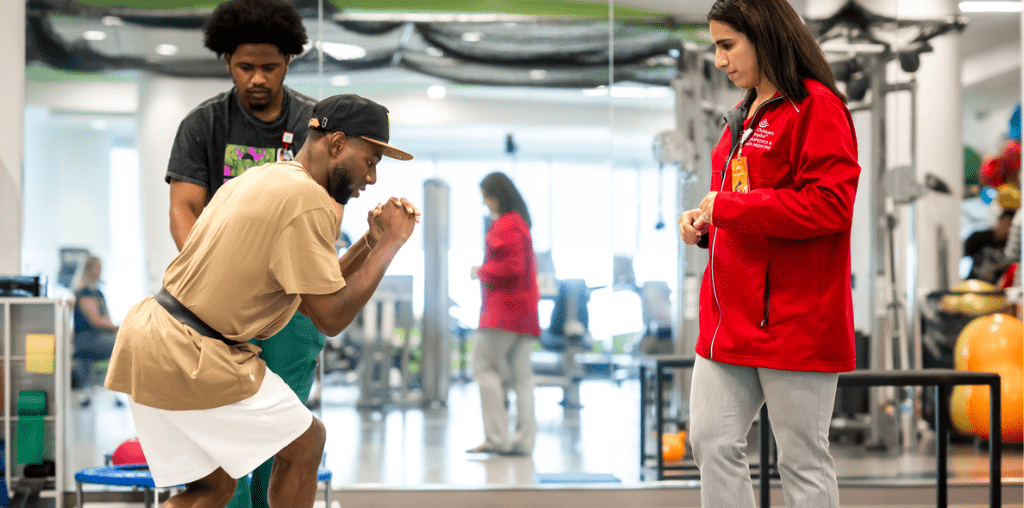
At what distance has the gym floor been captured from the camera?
399 cm

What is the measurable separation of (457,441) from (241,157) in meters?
2.24

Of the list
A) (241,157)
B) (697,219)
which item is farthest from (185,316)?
(697,219)

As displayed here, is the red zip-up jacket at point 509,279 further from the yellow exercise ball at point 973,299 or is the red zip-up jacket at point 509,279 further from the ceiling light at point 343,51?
the yellow exercise ball at point 973,299

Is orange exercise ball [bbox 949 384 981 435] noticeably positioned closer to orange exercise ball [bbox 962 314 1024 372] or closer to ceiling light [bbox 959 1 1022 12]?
orange exercise ball [bbox 962 314 1024 372]

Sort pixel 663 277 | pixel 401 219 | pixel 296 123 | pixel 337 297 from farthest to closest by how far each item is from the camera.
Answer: pixel 663 277 → pixel 296 123 → pixel 401 219 → pixel 337 297

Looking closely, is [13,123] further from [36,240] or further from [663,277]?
[663,277]

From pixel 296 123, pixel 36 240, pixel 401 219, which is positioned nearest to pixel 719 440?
pixel 401 219

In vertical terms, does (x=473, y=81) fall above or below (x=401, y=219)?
above

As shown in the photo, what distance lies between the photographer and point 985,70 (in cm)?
449

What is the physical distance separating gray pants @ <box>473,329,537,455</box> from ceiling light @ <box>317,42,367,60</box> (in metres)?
1.58

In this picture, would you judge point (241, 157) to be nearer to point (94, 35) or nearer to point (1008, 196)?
point (94, 35)

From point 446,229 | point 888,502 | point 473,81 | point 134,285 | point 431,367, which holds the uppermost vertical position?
point 473,81

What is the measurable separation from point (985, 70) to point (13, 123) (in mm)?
5280

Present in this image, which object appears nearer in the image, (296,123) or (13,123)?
(296,123)
